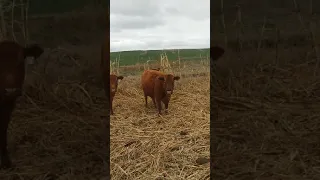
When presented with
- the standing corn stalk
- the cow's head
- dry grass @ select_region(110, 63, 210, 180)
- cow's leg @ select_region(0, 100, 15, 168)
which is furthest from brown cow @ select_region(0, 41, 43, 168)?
the cow's head

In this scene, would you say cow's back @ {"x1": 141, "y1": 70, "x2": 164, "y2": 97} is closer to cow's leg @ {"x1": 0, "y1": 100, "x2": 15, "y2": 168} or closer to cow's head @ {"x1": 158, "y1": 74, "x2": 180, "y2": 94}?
cow's head @ {"x1": 158, "y1": 74, "x2": 180, "y2": 94}

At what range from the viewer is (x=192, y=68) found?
36.4ft

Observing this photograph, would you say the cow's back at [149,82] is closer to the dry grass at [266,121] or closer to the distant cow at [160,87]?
the distant cow at [160,87]

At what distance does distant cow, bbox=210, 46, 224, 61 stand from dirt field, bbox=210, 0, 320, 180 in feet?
0.51

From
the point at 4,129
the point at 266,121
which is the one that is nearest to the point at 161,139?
the point at 266,121

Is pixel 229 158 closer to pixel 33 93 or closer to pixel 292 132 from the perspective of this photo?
pixel 292 132

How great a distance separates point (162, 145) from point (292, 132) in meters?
1.75

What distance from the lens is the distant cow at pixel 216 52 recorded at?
6616 mm

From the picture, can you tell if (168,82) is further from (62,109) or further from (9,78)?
(9,78)

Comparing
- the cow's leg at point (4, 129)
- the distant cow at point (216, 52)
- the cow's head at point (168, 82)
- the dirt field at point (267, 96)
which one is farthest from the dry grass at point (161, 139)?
the cow's leg at point (4, 129)

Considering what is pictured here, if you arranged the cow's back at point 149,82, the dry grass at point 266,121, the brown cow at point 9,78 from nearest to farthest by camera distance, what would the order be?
the brown cow at point 9,78 < the dry grass at point 266,121 < the cow's back at point 149,82

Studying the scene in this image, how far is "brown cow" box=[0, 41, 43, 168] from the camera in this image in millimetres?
3607

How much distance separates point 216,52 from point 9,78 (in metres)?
4.28

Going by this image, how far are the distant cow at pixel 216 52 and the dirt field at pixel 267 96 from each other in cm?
15
